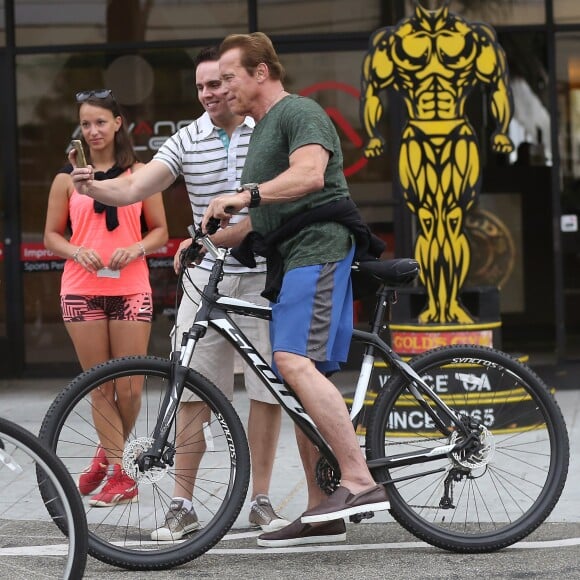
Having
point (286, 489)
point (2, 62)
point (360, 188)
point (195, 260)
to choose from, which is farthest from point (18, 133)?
point (195, 260)

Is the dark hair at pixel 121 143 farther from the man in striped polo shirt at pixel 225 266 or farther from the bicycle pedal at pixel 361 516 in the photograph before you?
the bicycle pedal at pixel 361 516

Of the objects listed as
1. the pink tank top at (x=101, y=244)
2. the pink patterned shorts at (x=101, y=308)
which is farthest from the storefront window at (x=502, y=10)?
the pink patterned shorts at (x=101, y=308)

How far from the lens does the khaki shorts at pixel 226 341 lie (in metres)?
5.45

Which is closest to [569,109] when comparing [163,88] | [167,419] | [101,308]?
[163,88]

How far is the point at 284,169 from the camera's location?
4961mm

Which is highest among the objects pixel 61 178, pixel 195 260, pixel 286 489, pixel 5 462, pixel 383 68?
pixel 383 68

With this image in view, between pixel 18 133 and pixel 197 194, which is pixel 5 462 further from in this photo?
pixel 18 133

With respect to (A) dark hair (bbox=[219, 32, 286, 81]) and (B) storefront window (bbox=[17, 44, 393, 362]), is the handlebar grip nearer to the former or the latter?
(A) dark hair (bbox=[219, 32, 286, 81])

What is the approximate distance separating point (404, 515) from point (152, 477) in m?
0.92

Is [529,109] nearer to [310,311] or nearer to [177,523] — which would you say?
[310,311]

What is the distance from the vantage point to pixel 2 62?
10.5m

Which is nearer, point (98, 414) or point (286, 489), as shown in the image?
point (98, 414)

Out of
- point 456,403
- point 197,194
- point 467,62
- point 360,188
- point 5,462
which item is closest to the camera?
point 5,462

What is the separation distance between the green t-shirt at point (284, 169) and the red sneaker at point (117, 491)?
3.12 feet
